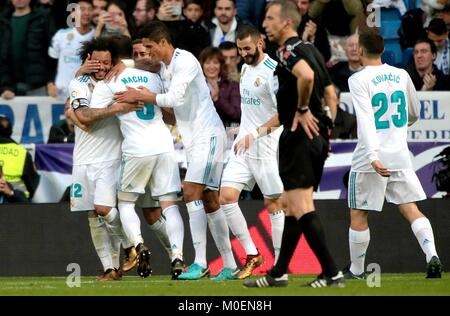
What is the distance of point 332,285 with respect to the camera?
408 inches

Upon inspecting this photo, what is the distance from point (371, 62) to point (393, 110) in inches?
19.7

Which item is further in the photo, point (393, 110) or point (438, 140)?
point (438, 140)

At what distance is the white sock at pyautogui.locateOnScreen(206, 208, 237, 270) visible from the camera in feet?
42.7

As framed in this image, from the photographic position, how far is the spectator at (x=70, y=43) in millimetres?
17547

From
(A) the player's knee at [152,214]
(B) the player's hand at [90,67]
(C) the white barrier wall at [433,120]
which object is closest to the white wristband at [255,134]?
(A) the player's knee at [152,214]

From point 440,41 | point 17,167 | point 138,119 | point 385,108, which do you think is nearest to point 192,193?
point 138,119

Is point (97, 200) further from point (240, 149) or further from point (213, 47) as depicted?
point (213, 47)

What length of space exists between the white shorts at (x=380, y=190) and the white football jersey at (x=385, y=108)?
0.08m

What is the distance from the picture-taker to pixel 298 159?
10320 millimetres

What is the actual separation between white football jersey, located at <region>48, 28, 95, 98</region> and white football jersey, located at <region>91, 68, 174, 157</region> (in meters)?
4.59

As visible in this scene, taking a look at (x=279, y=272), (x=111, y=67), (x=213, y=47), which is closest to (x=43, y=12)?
(x=213, y=47)

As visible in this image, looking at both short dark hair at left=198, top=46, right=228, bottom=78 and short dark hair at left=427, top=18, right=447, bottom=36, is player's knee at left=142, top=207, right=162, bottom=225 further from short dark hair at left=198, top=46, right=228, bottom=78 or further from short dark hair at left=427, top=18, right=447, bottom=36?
short dark hair at left=427, top=18, right=447, bottom=36

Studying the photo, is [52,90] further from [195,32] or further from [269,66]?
[269,66]

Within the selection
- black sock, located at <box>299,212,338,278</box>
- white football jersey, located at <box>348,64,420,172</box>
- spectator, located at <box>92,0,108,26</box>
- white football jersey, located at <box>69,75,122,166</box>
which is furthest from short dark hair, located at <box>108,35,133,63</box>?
spectator, located at <box>92,0,108,26</box>
